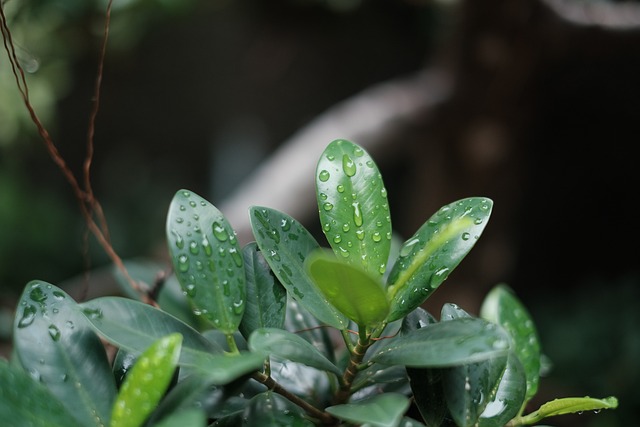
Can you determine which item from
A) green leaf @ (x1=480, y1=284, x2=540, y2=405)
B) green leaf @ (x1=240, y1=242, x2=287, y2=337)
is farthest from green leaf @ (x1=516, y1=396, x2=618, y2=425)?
green leaf @ (x1=240, y1=242, x2=287, y2=337)

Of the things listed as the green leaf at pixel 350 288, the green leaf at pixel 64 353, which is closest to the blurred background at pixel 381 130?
the green leaf at pixel 64 353

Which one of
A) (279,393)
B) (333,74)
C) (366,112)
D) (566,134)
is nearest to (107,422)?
(279,393)

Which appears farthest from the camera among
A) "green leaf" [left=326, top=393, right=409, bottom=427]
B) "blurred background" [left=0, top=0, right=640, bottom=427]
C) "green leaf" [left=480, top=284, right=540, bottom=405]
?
"blurred background" [left=0, top=0, right=640, bottom=427]

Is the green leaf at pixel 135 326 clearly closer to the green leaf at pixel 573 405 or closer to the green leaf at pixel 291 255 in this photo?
the green leaf at pixel 291 255

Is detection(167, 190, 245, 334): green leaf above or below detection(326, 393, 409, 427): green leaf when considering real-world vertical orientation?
above

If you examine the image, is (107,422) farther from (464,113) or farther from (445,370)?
(464,113)

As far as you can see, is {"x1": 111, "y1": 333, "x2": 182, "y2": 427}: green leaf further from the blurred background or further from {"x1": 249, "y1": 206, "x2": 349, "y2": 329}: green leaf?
the blurred background

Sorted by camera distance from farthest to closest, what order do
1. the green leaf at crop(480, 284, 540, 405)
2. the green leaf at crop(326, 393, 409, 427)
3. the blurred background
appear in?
the blurred background
the green leaf at crop(480, 284, 540, 405)
the green leaf at crop(326, 393, 409, 427)
